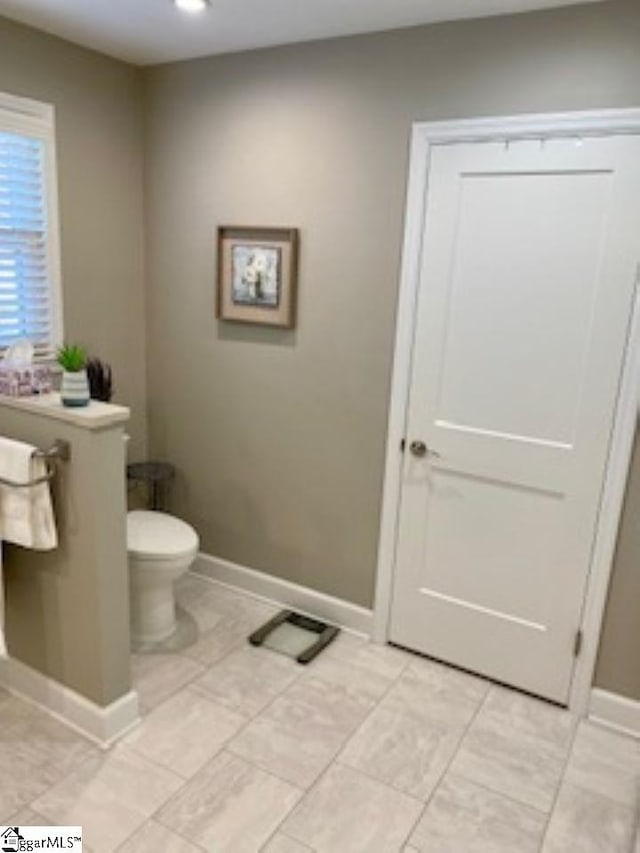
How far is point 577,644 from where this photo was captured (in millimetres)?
2334

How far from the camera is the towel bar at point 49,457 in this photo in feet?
6.22

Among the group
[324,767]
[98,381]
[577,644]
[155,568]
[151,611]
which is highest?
[98,381]

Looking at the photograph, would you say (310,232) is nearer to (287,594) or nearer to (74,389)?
(74,389)

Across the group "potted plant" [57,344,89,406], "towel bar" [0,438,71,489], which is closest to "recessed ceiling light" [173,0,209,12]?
"potted plant" [57,344,89,406]

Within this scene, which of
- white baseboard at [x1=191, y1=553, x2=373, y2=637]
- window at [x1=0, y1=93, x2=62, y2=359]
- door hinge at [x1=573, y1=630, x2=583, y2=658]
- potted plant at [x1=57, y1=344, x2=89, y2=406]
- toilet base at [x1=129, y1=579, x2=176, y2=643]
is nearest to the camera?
potted plant at [x1=57, y1=344, x2=89, y2=406]

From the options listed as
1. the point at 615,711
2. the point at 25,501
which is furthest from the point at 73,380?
the point at 615,711

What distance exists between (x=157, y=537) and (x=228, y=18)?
2.01 m

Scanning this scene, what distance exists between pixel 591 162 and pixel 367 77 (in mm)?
912

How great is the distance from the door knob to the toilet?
1.00 m

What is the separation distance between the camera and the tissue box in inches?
81.1

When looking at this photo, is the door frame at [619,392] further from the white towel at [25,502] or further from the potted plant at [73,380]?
the white towel at [25,502]

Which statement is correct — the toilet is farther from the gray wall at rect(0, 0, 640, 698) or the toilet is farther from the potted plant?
the potted plant

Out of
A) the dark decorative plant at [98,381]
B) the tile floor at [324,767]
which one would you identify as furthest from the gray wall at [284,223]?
the tile floor at [324,767]

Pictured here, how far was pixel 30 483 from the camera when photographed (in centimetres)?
189
